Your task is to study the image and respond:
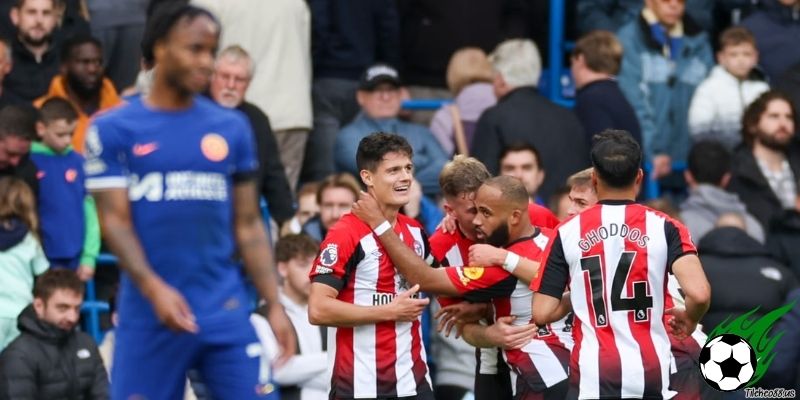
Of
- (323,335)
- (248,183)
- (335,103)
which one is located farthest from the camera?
(335,103)

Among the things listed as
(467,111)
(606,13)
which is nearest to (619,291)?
(467,111)

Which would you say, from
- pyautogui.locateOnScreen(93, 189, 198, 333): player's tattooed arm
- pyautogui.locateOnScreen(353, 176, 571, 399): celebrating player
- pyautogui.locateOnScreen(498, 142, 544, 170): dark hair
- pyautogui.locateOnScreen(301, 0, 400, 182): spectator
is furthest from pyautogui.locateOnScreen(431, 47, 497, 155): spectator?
pyautogui.locateOnScreen(93, 189, 198, 333): player's tattooed arm

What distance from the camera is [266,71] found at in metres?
13.3

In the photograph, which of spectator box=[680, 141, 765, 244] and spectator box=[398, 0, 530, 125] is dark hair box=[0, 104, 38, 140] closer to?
spectator box=[398, 0, 530, 125]

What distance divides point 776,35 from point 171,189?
855cm

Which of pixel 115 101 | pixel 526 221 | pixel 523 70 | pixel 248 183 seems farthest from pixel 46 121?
pixel 248 183

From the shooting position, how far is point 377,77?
1299 cm

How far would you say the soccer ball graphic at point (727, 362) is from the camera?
9.54m

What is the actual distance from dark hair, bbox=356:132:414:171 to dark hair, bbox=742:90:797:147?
5.29 m

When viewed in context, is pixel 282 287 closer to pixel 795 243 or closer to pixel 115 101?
pixel 115 101

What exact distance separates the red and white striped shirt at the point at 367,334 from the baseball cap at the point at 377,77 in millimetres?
4665

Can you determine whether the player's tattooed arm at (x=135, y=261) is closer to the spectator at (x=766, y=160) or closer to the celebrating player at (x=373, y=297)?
the celebrating player at (x=373, y=297)

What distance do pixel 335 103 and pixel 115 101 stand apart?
6.12ft

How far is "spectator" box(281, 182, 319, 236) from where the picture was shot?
12445mm
